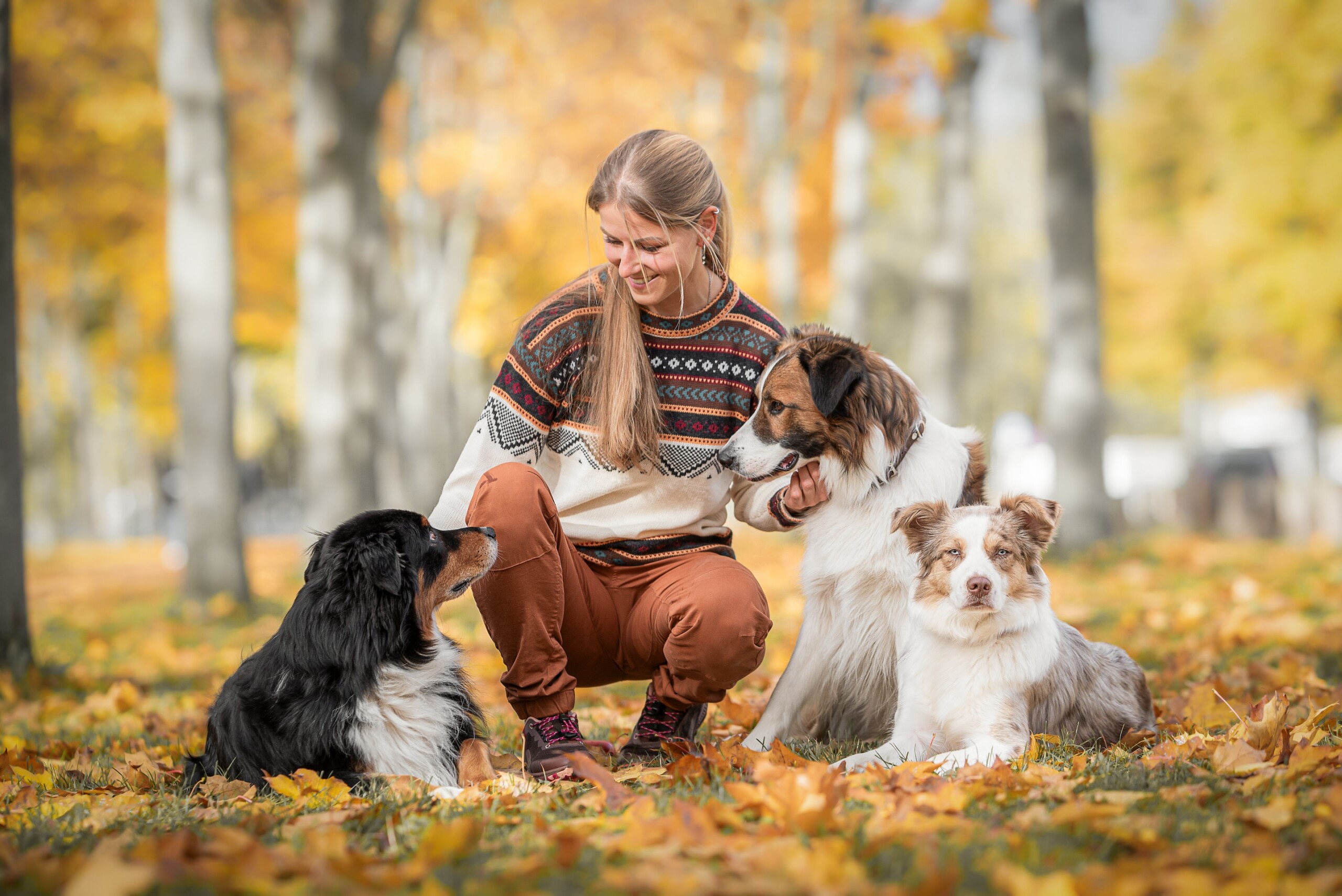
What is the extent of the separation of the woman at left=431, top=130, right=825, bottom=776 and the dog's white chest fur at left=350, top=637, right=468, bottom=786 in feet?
0.75

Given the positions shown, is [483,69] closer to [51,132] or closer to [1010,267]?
[51,132]

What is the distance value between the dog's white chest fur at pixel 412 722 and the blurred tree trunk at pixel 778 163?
40.1 feet

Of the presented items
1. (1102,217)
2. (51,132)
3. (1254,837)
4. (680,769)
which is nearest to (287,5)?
(51,132)

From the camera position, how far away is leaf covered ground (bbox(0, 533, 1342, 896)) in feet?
7.12

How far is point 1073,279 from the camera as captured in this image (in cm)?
1079

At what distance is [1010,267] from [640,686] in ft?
129

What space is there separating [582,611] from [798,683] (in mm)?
839

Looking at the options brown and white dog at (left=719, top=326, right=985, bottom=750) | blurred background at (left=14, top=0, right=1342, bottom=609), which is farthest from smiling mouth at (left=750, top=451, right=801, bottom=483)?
blurred background at (left=14, top=0, right=1342, bottom=609)

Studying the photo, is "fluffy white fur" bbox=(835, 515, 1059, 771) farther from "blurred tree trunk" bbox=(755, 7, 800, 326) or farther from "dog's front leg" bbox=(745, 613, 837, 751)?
"blurred tree trunk" bbox=(755, 7, 800, 326)

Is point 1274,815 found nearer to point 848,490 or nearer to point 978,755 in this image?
point 978,755

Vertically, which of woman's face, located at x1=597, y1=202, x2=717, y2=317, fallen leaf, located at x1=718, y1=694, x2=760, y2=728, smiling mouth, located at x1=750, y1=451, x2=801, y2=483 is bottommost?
fallen leaf, located at x1=718, y1=694, x2=760, y2=728

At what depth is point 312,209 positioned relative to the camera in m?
10.9

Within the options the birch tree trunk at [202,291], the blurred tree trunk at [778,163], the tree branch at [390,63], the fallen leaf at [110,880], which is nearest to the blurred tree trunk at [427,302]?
the blurred tree trunk at [778,163]

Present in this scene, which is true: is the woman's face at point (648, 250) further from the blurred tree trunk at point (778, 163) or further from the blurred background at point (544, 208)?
the blurred tree trunk at point (778, 163)
